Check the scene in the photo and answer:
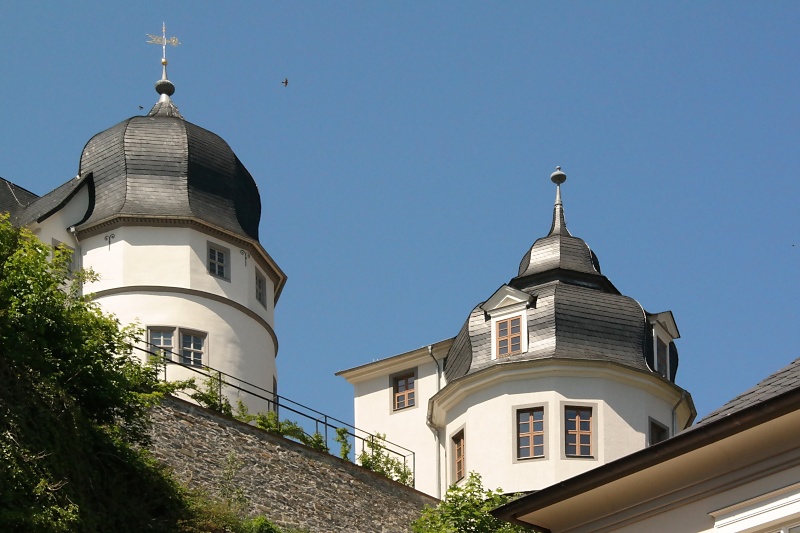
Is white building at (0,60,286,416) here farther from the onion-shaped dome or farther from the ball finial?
the ball finial

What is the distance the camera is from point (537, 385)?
39781mm

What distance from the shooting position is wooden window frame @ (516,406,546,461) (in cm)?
3916

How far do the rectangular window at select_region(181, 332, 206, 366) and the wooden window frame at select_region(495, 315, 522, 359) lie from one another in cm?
724

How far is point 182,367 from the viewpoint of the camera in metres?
40.9

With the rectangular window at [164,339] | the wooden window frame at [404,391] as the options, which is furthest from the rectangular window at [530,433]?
the rectangular window at [164,339]

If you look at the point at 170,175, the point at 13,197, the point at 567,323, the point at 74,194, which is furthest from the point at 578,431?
the point at 13,197

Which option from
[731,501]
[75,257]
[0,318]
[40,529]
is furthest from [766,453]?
[75,257]

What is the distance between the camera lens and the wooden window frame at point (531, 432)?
39.2m

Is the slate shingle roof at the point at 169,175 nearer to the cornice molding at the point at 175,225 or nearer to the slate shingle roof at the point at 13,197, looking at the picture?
the cornice molding at the point at 175,225

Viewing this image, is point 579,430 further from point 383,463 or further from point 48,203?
point 48,203

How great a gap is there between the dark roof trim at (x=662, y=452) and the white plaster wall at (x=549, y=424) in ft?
74.8

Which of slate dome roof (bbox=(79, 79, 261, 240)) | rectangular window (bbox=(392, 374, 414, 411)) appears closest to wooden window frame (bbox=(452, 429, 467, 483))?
rectangular window (bbox=(392, 374, 414, 411))

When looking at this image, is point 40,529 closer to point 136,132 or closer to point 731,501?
point 731,501

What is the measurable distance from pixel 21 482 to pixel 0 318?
3560 mm
